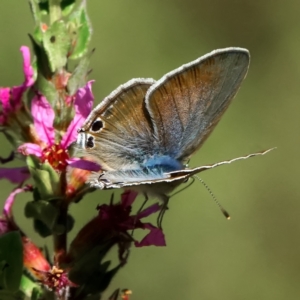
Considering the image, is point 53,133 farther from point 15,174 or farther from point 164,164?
point 164,164

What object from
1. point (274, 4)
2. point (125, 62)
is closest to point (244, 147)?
point (125, 62)

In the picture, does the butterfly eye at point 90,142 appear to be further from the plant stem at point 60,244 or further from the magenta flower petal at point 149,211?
the magenta flower petal at point 149,211

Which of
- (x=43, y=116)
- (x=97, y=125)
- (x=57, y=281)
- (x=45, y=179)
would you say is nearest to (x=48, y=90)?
(x=43, y=116)

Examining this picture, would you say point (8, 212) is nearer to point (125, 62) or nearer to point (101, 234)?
point (101, 234)

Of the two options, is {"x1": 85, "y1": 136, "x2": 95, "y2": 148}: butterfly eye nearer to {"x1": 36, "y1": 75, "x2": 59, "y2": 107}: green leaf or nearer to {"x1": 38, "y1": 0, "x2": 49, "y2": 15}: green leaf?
{"x1": 36, "y1": 75, "x2": 59, "y2": 107}: green leaf

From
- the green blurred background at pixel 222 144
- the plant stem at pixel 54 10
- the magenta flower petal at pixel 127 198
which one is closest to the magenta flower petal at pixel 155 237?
the magenta flower petal at pixel 127 198

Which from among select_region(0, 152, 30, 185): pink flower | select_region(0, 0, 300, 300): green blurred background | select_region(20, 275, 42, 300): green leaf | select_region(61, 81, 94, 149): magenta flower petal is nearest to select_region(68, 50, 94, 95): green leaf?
select_region(61, 81, 94, 149): magenta flower petal

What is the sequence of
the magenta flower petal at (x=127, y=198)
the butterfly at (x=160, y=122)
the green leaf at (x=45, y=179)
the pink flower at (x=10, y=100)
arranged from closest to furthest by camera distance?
the green leaf at (x=45, y=179), the butterfly at (x=160, y=122), the pink flower at (x=10, y=100), the magenta flower petal at (x=127, y=198)
